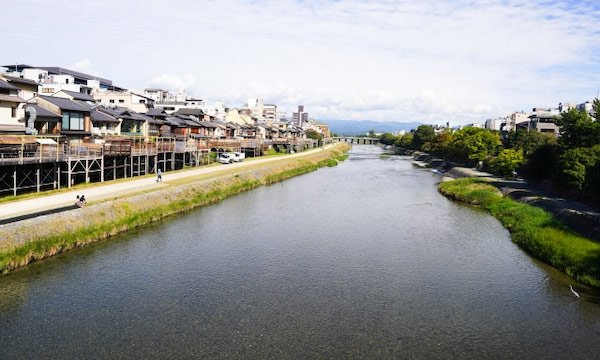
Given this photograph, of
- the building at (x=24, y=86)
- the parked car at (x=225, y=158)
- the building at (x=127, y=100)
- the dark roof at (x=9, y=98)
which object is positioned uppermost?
the building at (x=127, y=100)

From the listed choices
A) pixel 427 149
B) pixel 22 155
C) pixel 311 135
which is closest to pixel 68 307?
pixel 22 155

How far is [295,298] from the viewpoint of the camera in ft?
65.5

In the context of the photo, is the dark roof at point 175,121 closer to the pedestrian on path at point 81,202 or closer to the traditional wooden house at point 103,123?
the traditional wooden house at point 103,123

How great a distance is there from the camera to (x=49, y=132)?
37.8 metres

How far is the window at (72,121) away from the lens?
131 ft

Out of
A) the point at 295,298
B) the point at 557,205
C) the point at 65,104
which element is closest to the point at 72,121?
the point at 65,104

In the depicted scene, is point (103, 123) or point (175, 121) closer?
point (103, 123)

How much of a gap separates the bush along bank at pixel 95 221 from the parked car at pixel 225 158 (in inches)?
695

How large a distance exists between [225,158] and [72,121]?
26624mm

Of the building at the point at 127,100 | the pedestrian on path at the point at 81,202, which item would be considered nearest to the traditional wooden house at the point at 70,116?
the pedestrian on path at the point at 81,202

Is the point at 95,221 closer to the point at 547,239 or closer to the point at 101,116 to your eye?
the point at 101,116

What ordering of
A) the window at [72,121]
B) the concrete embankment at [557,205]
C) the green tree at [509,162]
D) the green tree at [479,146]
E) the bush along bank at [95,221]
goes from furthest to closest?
the green tree at [479,146] → the green tree at [509,162] → the window at [72,121] → the concrete embankment at [557,205] → the bush along bank at [95,221]

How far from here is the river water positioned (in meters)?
15.8

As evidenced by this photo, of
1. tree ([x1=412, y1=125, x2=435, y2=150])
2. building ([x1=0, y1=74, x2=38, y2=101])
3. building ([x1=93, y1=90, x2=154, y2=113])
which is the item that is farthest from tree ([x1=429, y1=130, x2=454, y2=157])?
building ([x1=0, y1=74, x2=38, y2=101])
